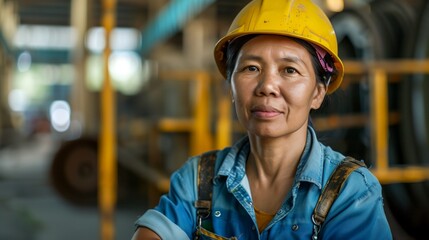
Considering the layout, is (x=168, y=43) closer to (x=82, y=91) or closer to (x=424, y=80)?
(x=82, y=91)

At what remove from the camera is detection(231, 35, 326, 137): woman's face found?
153 cm

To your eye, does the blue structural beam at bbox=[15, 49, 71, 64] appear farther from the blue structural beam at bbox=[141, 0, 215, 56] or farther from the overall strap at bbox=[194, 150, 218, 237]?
the overall strap at bbox=[194, 150, 218, 237]

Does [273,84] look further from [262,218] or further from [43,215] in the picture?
[43,215]

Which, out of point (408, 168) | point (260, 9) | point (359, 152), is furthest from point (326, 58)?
point (359, 152)

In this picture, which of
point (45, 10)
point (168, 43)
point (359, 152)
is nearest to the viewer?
point (359, 152)

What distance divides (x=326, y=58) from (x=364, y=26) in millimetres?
3804

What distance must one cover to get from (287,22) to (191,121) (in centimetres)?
408

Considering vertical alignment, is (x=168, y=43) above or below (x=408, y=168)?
above

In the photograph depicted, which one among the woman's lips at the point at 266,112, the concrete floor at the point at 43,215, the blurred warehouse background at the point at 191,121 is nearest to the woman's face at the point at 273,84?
the woman's lips at the point at 266,112

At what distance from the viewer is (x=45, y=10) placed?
17.9 metres

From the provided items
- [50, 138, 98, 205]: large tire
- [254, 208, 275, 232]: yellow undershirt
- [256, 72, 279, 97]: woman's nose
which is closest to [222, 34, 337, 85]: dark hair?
[256, 72, 279, 97]: woman's nose

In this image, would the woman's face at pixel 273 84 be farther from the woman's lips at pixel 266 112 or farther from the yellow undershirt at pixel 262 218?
the yellow undershirt at pixel 262 218

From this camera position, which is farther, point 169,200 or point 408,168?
point 408,168

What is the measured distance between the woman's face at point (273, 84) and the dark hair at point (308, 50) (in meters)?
0.02
